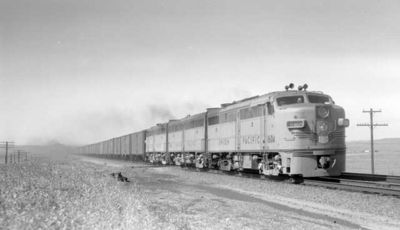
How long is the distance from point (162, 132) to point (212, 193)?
88.2ft

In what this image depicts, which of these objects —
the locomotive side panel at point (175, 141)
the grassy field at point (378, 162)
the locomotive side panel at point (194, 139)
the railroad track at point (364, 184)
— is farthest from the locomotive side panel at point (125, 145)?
the railroad track at point (364, 184)

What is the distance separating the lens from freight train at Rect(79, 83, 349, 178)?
18.3 metres

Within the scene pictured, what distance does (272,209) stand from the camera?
12.3 metres

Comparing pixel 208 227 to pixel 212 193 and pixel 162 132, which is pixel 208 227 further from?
pixel 162 132

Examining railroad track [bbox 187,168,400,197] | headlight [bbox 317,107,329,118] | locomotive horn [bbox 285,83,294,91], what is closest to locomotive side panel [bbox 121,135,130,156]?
railroad track [bbox 187,168,400,197]

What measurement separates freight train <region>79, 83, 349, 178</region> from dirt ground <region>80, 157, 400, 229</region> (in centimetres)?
167

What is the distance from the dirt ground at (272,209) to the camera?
31.7 ft

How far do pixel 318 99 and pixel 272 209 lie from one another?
29.7 feet

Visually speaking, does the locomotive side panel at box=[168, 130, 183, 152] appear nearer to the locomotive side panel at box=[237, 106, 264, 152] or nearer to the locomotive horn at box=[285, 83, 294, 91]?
the locomotive side panel at box=[237, 106, 264, 152]

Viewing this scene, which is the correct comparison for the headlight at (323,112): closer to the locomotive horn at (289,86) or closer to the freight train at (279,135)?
the freight train at (279,135)

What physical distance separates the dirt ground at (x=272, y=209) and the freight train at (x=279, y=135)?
5.49 ft

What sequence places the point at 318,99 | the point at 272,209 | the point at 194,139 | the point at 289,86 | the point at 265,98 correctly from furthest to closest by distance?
the point at 194,139 < the point at 289,86 < the point at 265,98 < the point at 318,99 < the point at 272,209

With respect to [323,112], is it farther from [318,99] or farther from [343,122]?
[318,99]

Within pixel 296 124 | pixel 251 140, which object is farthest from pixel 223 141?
pixel 296 124
